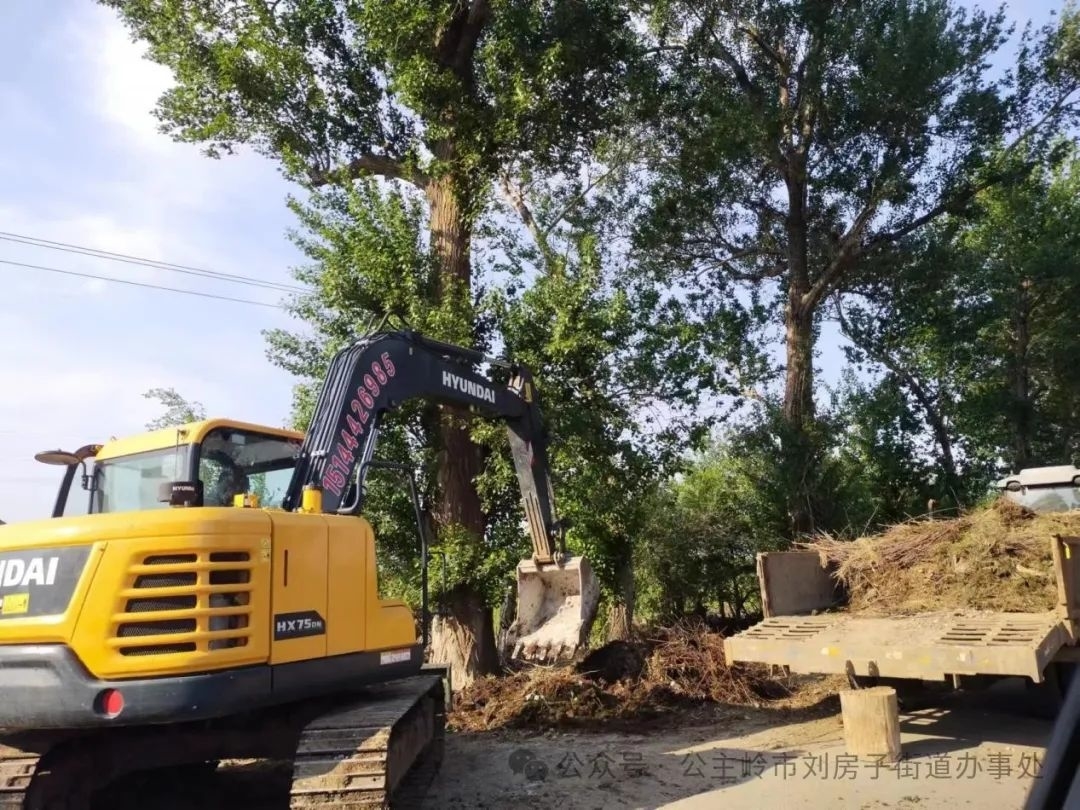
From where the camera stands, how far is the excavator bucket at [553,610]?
822 centimetres

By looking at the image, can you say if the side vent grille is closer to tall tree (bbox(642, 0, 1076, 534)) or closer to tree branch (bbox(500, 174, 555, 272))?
tree branch (bbox(500, 174, 555, 272))

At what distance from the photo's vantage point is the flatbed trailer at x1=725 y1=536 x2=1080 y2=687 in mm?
6293

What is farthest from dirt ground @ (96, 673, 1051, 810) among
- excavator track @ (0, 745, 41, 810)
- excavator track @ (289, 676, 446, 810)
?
excavator track @ (0, 745, 41, 810)

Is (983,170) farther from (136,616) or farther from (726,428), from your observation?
(136,616)

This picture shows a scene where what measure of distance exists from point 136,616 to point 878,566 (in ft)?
22.0

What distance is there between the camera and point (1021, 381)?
1786cm

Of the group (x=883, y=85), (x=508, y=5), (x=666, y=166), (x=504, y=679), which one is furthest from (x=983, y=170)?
(x=504, y=679)

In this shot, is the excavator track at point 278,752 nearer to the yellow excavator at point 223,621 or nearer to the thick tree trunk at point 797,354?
the yellow excavator at point 223,621

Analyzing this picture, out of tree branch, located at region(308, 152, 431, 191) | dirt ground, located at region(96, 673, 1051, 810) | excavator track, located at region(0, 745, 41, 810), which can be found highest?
tree branch, located at region(308, 152, 431, 191)

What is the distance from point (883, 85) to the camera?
48.1ft

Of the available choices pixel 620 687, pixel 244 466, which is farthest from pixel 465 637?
pixel 244 466

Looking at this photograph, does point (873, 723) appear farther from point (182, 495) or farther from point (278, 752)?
point (182, 495)

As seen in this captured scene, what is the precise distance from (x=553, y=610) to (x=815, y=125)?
11.0 meters

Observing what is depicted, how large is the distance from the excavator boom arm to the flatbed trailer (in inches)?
81.6
